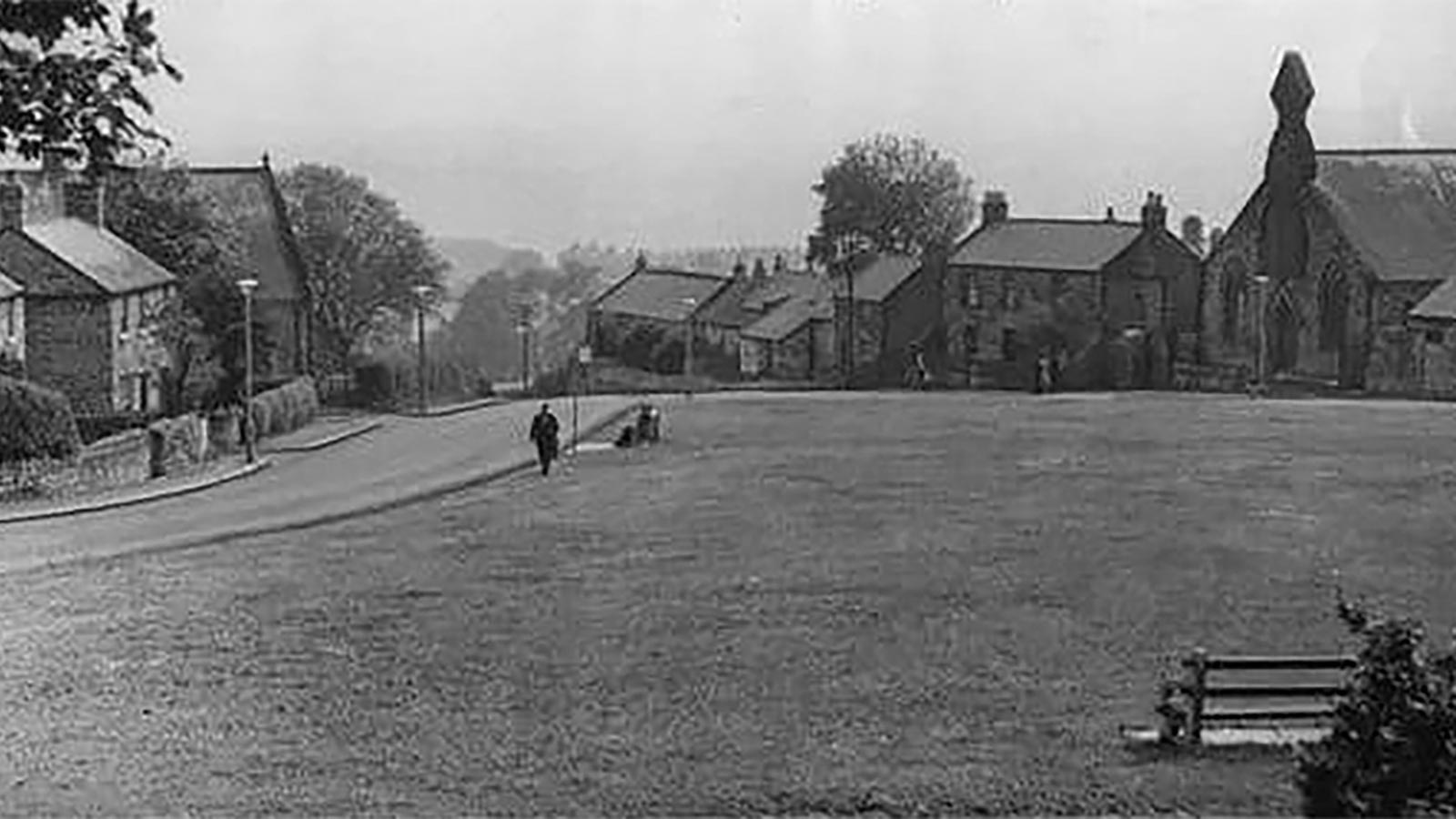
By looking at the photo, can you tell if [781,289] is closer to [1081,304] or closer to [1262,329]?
[1081,304]

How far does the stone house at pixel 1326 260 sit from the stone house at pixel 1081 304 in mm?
2740

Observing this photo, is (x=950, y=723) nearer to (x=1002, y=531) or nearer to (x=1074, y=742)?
(x=1074, y=742)

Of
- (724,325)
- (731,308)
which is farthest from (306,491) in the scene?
(731,308)

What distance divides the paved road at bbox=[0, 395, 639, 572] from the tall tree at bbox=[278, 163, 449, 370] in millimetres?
49598

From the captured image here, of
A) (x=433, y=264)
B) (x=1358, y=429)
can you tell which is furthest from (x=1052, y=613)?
(x=433, y=264)

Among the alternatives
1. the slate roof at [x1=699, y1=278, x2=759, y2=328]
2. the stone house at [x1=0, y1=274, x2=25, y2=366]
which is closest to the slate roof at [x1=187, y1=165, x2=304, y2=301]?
the stone house at [x1=0, y1=274, x2=25, y2=366]

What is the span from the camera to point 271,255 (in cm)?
9194

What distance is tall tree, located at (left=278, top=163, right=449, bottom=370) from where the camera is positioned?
377 ft

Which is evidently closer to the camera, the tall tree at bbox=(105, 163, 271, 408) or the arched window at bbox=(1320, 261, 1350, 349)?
the tall tree at bbox=(105, 163, 271, 408)

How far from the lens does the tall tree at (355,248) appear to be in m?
115

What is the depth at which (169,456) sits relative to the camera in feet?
173

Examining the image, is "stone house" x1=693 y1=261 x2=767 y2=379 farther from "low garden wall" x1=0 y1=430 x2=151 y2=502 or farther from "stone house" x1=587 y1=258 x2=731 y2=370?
"low garden wall" x1=0 y1=430 x2=151 y2=502

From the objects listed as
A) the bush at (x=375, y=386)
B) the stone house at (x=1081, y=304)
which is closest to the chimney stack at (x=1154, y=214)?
the stone house at (x=1081, y=304)

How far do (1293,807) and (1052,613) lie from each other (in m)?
9.89
